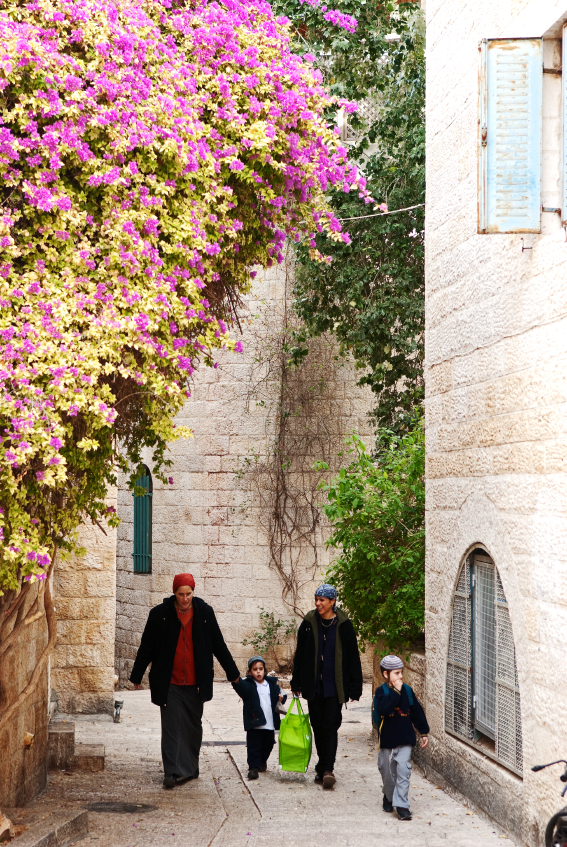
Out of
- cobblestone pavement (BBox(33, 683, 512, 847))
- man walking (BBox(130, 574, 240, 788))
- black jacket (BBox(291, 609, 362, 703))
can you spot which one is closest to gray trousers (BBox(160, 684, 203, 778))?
man walking (BBox(130, 574, 240, 788))

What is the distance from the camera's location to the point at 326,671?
7348mm

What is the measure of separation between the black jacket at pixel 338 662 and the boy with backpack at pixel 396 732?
760 millimetres

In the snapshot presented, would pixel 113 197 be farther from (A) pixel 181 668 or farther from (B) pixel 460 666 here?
(B) pixel 460 666

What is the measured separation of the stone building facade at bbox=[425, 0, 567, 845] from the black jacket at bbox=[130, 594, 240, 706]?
1.69 m

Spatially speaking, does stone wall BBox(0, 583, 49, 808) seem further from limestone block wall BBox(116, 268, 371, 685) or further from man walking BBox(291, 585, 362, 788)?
limestone block wall BBox(116, 268, 371, 685)

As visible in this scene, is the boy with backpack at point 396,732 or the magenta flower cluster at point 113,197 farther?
the boy with backpack at point 396,732

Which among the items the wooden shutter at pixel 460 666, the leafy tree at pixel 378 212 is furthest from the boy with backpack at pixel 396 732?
the leafy tree at pixel 378 212

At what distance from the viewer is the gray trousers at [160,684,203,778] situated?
720 centimetres

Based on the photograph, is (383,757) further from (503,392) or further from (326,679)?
(503,392)

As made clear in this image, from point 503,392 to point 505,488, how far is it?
589mm

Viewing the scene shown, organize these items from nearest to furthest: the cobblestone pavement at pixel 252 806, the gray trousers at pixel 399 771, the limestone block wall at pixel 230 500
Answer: the cobblestone pavement at pixel 252 806
the gray trousers at pixel 399 771
the limestone block wall at pixel 230 500

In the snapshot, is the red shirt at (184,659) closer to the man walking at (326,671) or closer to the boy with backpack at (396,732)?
the man walking at (326,671)

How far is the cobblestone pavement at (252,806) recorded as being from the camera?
575 centimetres

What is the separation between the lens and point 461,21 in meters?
6.91
